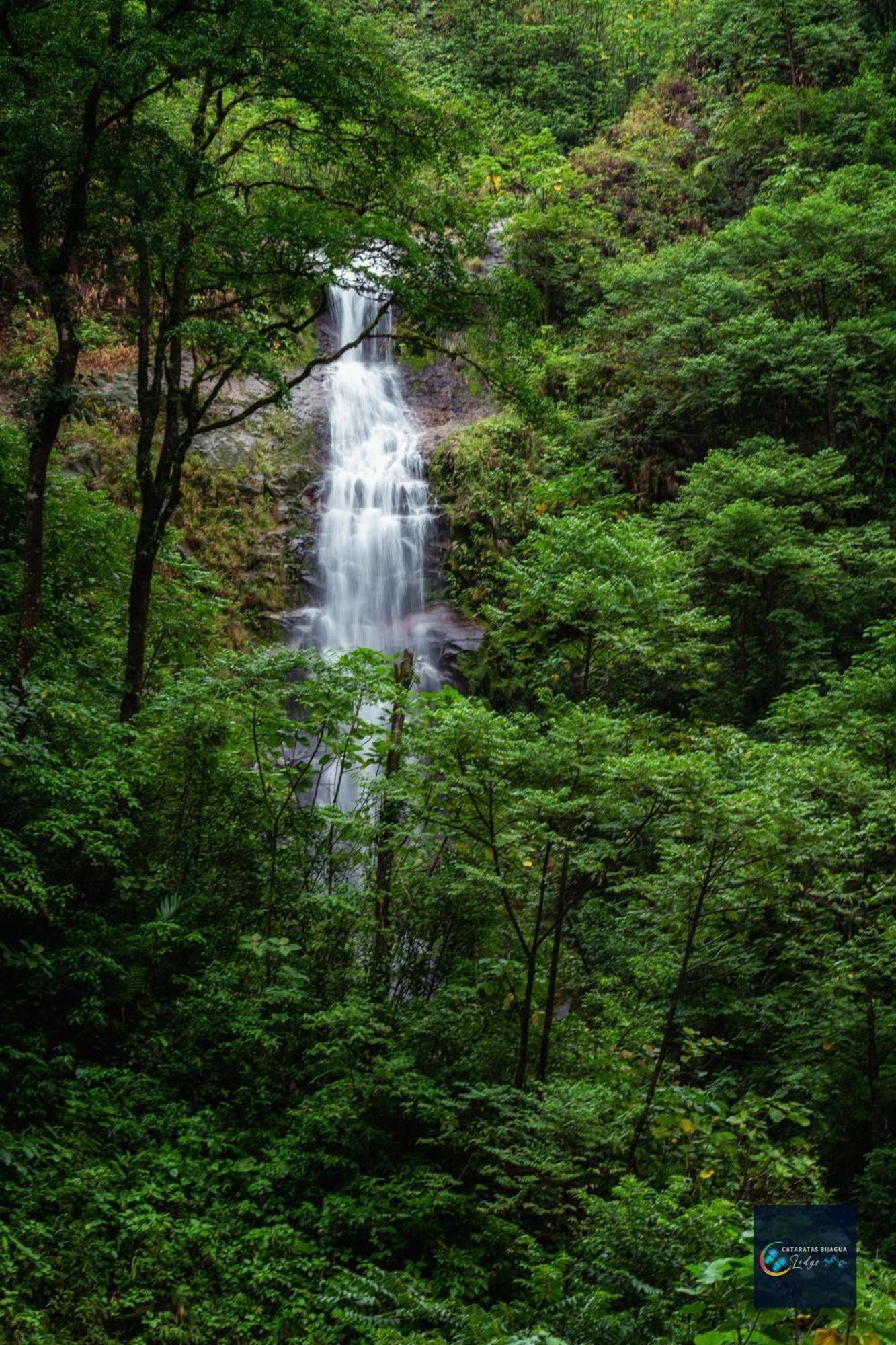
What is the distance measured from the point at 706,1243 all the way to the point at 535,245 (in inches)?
773

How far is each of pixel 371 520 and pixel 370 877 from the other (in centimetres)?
1085

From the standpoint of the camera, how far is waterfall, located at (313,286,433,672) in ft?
52.5

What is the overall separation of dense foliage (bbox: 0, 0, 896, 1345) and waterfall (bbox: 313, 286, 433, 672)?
5.62 metres

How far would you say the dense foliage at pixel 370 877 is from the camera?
4.17 metres

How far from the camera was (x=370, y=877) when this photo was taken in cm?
725

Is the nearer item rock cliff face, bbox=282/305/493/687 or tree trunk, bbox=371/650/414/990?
tree trunk, bbox=371/650/414/990

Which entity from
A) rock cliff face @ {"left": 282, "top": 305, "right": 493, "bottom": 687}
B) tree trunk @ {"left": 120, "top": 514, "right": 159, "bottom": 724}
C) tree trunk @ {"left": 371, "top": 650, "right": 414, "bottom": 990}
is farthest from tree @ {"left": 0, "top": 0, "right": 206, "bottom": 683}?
rock cliff face @ {"left": 282, "top": 305, "right": 493, "bottom": 687}

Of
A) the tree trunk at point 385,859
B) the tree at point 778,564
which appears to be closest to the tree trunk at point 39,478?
the tree trunk at point 385,859

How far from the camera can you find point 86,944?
578 centimetres

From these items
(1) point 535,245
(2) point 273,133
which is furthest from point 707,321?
(2) point 273,133

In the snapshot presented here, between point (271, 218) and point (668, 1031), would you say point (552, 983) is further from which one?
point (271, 218)

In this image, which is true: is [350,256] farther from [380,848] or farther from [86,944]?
[86,944]

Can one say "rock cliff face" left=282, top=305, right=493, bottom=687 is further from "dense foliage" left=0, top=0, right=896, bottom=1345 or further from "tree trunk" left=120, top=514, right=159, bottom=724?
"tree trunk" left=120, top=514, right=159, bottom=724

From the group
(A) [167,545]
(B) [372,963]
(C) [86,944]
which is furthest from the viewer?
(A) [167,545]
